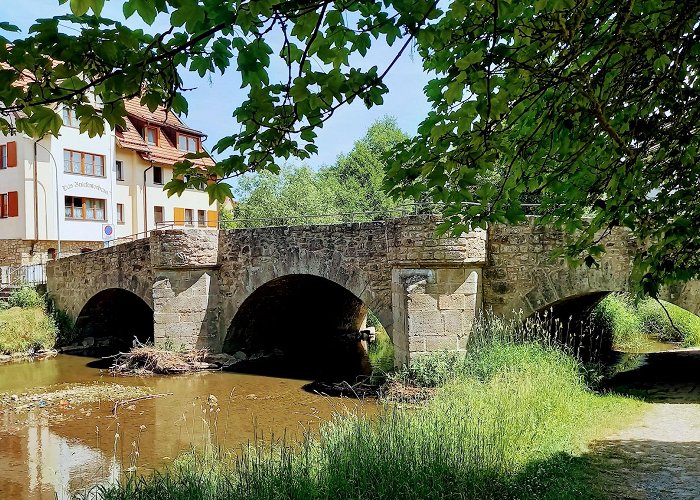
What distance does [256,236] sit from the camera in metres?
12.5

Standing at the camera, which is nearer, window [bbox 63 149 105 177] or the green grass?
the green grass

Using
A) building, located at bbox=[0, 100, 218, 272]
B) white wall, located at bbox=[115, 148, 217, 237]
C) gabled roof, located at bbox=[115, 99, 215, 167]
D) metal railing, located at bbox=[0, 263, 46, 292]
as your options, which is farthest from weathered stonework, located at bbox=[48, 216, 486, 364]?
gabled roof, located at bbox=[115, 99, 215, 167]

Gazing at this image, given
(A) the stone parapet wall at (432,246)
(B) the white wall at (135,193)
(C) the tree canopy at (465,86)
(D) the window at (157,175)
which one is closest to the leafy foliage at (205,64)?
(C) the tree canopy at (465,86)

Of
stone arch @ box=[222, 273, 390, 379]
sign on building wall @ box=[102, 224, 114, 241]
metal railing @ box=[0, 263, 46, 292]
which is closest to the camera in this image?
stone arch @ box=[222, 273, 390, 379]

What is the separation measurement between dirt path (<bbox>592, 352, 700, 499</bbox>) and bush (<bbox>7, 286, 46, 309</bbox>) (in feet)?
49.7

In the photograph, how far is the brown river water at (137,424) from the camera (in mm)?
6688

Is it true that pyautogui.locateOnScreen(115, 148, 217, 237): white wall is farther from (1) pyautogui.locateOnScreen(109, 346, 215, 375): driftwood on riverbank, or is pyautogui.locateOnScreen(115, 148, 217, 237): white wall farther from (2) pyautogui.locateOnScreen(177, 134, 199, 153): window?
(1) pyautogui.locateOnScreen(109, 346, 215, 375): driftwood on riverbank

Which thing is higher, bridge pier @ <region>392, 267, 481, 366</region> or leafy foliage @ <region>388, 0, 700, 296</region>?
leafy foliage @ <region>388, 0, 700, 296</region>

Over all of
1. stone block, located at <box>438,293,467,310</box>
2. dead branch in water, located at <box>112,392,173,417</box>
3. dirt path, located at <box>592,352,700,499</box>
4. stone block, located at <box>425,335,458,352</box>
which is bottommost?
dead branch in water, located at <box>112,392,173,417</box>

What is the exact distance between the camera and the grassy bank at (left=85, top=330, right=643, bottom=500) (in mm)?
4188

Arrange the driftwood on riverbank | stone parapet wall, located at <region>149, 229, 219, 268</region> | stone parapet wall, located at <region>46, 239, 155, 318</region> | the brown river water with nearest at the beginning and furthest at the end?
the brown river water, the driftwood on riverbank, stone parapet wall, located at <region>149, 229, 219, 268</region>, stone parapet wall, located at <region>46, 239, 155, 318</region>

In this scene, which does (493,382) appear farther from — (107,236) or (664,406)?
(107,236)

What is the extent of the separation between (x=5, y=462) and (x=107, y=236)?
1578 cm

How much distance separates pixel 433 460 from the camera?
4383 mm
